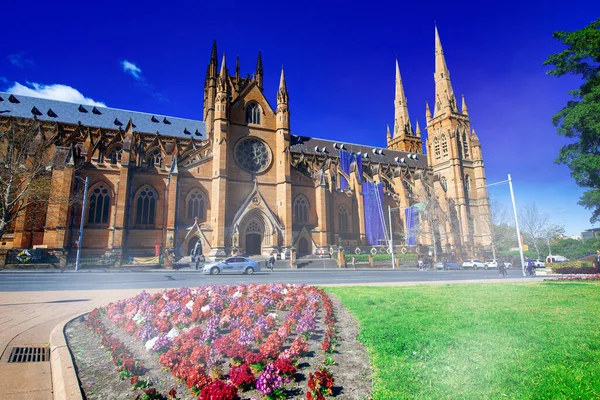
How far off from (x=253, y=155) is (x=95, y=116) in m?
23.6

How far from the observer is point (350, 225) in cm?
4584

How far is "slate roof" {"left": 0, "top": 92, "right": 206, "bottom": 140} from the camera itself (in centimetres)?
4041

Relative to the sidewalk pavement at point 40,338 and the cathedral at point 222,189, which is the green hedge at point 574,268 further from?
the sidewalk pavement at point 40,338

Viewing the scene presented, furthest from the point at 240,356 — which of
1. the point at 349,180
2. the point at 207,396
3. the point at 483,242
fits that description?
the point at 483,242

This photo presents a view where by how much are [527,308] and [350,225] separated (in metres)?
37.4

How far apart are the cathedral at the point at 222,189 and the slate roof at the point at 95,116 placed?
0.17 m

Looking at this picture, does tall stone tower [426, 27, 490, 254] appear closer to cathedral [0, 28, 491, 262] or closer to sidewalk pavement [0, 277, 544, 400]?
cathedral [0, 28, 491, 262]

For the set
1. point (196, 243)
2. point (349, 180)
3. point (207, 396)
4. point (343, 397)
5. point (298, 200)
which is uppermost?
point (349, 180)

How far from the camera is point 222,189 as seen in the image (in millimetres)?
34188

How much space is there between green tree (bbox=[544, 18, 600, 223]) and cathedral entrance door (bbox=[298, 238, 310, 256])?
24931 mm

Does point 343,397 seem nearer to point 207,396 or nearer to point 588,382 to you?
point 207,396

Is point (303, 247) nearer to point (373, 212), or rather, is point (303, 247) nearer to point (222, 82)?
point (373, 212)

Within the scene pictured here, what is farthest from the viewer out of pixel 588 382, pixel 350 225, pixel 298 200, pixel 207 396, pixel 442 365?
pixel 350 225

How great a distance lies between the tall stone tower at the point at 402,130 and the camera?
72.1 m
